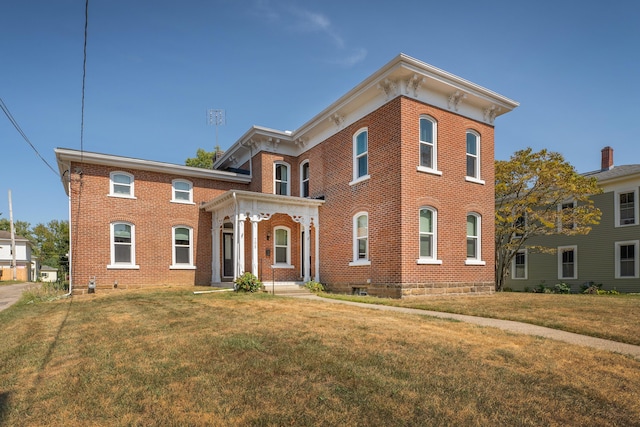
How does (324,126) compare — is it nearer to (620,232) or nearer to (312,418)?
(312,418)

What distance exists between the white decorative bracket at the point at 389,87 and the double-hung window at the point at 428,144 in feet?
4.21

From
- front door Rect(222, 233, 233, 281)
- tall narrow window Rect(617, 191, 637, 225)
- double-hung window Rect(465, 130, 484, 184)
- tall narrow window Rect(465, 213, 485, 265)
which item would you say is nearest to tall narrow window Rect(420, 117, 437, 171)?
double-hung window Rect(465, 130, 484, 184)

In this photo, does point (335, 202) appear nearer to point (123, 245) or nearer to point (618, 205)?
point (123, 245)

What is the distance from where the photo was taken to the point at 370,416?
340 centimetres

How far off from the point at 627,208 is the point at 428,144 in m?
14.2

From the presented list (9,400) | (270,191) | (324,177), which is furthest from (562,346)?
(270,191)

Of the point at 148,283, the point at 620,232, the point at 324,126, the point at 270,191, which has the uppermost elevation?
the point at 324,126

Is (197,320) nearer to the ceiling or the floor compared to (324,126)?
nearer to the floor

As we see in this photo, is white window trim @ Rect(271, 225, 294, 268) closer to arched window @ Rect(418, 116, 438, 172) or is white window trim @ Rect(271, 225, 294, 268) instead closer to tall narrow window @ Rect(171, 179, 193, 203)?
tall narrow window @ Rect(171, 179, 193, 203)

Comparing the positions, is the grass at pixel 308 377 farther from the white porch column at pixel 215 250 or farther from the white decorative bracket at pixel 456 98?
the white porch column at pixel 215 250

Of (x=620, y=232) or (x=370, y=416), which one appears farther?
(x=620, y=232)

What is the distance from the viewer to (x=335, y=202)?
632 inches

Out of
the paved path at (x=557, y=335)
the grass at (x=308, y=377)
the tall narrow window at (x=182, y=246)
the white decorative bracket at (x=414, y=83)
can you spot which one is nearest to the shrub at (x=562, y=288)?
the white decorative bracket at (x=414, y=83)

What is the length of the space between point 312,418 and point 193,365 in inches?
78.4
